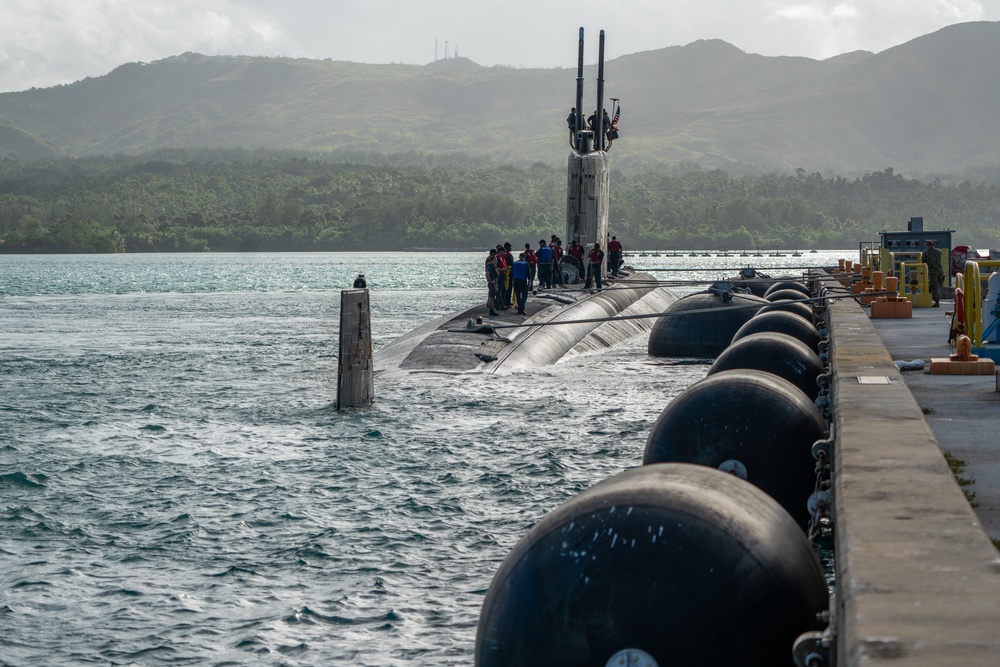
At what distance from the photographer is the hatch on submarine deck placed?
2342 cm

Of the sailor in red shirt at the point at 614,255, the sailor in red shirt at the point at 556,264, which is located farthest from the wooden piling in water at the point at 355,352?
the sailor in red shirt at the point at 614,255

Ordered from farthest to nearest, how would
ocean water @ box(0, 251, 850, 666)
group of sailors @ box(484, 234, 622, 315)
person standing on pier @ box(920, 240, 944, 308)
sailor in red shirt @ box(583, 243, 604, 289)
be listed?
sailor in red shirt @ box(583, 243, 604, 289), group of sailors @ box(484, 234, 622, 315), person standing on pier @ box(920, 240, 944, 308), ocean water @ box(0, 251, 850, 666)

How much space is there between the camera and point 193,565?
11062 millimetres

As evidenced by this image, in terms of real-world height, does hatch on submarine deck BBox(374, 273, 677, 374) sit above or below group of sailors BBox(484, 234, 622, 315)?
below

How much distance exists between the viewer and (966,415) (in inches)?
421

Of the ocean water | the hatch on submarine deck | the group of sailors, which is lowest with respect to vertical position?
the ocean water

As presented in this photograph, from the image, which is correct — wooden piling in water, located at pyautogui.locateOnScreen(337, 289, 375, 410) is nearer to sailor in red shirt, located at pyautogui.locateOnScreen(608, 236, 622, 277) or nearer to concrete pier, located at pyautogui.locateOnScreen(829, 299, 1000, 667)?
concrete pier, located at pyautogui.locateOnScreen(829, 299, 1000, 667)

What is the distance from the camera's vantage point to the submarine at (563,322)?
77.7 ft

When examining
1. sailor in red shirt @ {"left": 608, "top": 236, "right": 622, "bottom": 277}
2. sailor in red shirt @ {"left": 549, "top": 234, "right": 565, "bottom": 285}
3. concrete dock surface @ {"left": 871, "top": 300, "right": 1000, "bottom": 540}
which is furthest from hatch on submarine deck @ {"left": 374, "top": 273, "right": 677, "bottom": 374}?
concrete dock surface @ {"left": 871, "top": 300, "right": 1000, "bottom": 540}

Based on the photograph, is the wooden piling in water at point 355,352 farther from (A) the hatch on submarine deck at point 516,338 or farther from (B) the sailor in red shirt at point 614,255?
(B) the sailor in red shirt at point 614,255

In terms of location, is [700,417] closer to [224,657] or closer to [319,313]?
[224,657]

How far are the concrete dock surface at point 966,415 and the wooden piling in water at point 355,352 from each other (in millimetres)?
8502

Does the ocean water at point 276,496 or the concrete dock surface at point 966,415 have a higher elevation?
the concrete dock surface at point 966,415

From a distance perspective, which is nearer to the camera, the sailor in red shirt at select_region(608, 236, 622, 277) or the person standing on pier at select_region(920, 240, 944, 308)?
the person standing on pier at select_region(920, 240, 944, 308)
